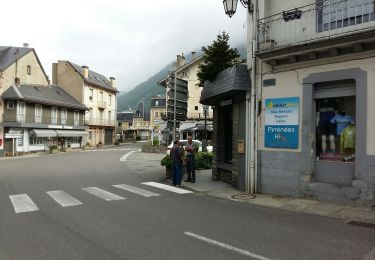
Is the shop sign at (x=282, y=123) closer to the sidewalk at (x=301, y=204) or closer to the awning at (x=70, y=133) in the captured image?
the sidewalk at (x=301, y=204)

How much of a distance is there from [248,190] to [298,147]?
224cm

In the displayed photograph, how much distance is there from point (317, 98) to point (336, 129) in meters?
1.00

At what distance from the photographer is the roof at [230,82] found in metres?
11.6

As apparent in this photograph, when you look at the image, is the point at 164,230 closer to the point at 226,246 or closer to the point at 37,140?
the point at 226,246

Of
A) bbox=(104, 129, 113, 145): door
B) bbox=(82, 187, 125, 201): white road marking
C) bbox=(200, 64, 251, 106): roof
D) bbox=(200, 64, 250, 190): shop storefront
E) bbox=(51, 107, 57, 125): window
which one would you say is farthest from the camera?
bbox=(104, 129, 113, 145): door

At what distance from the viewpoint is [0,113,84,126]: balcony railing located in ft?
121

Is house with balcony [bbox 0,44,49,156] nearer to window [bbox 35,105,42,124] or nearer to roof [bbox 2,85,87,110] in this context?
roof [bbox 2,85,87,110]

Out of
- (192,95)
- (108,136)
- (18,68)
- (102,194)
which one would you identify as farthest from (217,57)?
(108,136)

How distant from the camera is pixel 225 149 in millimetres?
15164

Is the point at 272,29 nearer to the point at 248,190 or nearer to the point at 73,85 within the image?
the point at 248,190

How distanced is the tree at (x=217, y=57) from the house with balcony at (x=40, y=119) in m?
28.9

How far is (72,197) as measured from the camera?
1051 centimetres

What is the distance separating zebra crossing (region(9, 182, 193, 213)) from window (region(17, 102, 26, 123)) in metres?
28.6

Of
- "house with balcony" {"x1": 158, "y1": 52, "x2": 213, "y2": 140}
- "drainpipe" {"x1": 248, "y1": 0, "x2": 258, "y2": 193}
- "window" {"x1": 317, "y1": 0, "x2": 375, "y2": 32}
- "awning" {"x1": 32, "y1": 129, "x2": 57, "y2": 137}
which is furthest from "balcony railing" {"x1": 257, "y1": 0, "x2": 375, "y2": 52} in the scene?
"house with balcony" {"x1": 158, "y1": 52, "x2": 213, "y2": 140}
